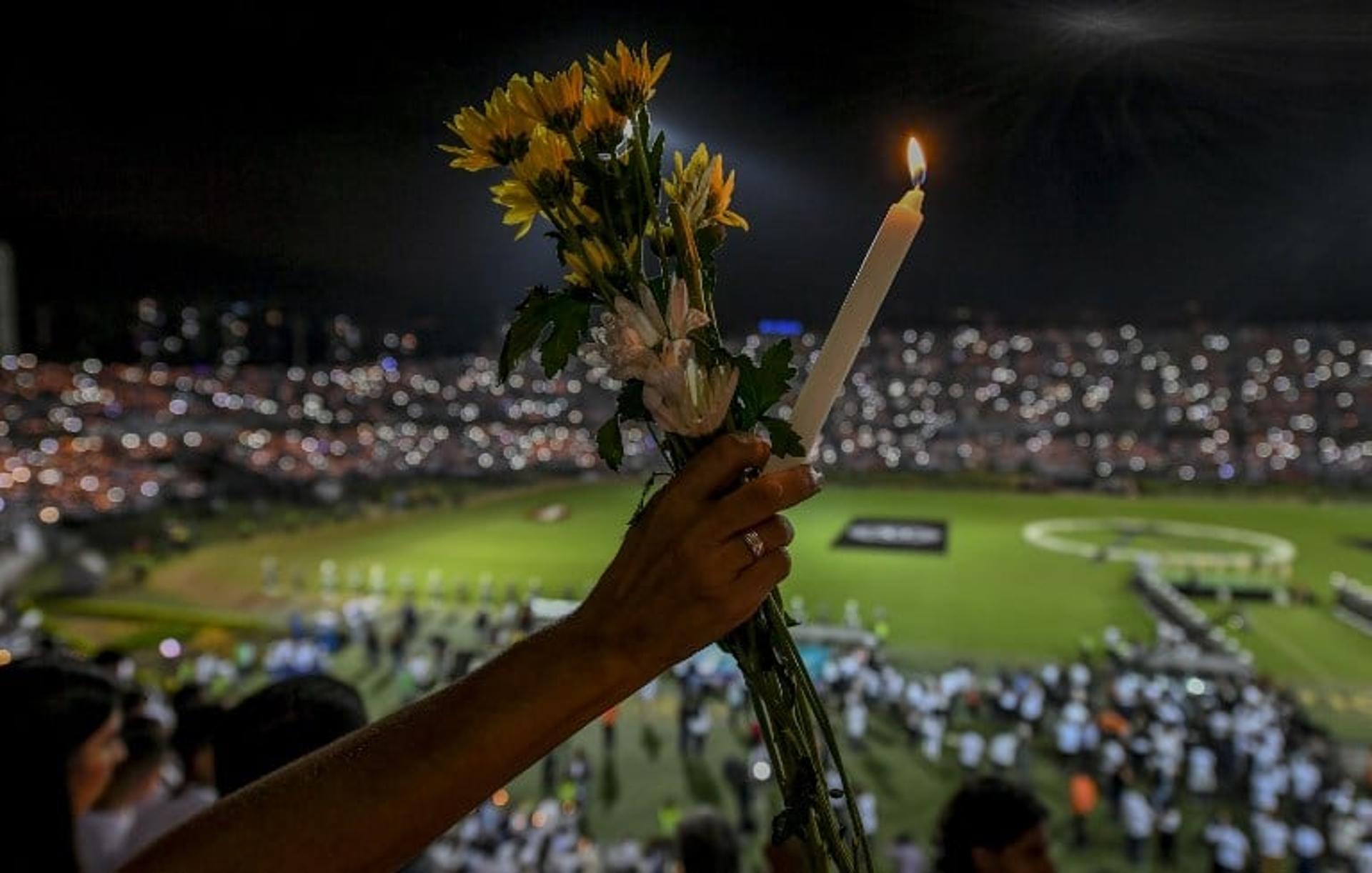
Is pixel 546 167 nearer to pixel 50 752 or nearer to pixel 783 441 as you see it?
pixel 783 441

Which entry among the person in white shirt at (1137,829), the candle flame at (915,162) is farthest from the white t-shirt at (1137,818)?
the candle flame at (915,162)

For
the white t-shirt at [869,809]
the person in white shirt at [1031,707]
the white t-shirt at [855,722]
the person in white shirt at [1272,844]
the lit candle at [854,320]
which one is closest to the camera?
the lit candle at [854,320]

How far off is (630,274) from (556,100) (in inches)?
5.8

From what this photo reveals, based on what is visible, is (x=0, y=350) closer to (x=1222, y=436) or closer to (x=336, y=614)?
(x=336, y=614)

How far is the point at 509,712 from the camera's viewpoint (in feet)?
1.94

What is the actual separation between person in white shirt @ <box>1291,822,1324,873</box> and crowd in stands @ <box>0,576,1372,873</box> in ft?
0.07

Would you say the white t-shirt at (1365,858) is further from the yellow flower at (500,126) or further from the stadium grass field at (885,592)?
the yellow flower at (500,126)

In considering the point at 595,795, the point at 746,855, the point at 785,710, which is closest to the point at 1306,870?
the point at 746,855

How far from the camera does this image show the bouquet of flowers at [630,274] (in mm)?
672

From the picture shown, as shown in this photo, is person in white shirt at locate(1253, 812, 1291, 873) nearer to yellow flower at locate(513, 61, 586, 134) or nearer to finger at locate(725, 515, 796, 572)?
finger at locate(725, 515, 796, 572)

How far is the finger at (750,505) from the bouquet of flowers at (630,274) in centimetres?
6

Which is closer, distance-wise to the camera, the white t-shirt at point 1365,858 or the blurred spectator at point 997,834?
the blurred spectator at point 997,834

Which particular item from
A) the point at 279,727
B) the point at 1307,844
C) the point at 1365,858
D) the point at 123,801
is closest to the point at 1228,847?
the point at 1307,844

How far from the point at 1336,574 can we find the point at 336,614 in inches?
721
